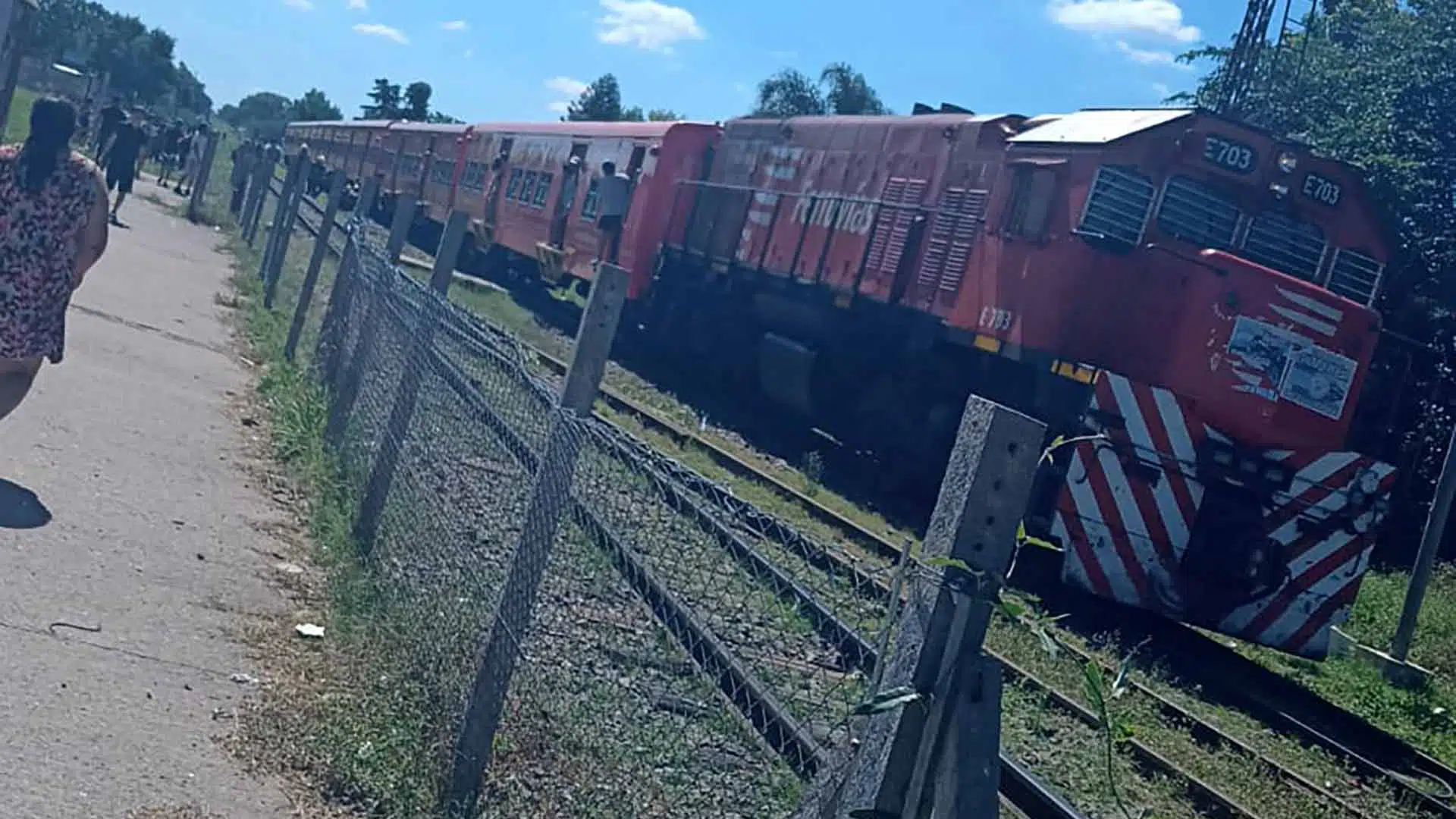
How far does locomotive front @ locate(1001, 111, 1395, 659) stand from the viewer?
12.4 m

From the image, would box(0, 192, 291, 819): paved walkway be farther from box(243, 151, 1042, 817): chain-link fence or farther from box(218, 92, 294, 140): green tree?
box(218, 92, 294, 140): green tree

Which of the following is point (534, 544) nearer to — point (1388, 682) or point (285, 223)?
point (1388, 682)

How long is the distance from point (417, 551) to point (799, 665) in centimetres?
162

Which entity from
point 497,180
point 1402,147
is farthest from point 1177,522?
point 497,180

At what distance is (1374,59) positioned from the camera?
25.6 metres

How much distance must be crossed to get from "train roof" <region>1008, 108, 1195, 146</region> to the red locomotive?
0.10 ft

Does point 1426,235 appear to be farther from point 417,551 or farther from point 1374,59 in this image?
point 417,551

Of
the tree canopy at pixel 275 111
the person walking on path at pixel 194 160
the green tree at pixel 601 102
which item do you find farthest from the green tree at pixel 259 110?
the person walking on path at pixel 194 160

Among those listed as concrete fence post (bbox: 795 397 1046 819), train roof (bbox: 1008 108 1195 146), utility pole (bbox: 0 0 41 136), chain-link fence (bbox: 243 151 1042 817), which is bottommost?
chain-link fence (bbox: 243 151 1042 817)

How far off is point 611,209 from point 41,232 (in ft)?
55.6

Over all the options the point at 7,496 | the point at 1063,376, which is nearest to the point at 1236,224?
the point at 1063,376

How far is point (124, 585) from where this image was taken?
6.89 meters

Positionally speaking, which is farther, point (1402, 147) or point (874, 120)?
point (1402, 147)

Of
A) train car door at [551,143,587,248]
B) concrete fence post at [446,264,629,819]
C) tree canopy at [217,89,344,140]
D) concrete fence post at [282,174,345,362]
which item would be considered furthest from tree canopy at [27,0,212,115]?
concrete fence post at [446,264,629,819]
